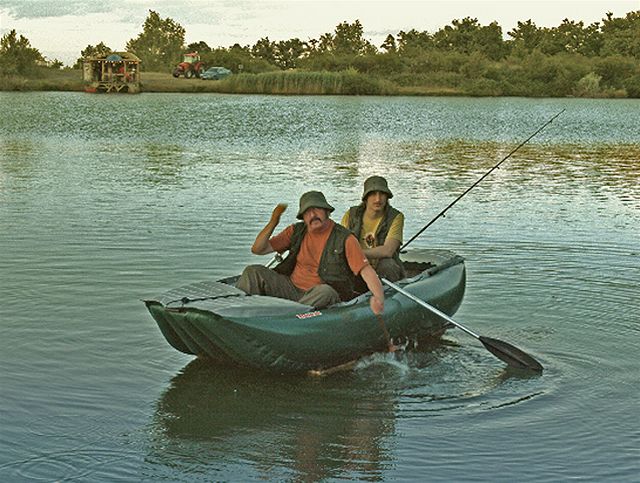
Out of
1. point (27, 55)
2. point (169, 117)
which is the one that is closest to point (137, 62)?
point (27, 55)

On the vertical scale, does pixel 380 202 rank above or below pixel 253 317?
above

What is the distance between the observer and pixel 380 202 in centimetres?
911

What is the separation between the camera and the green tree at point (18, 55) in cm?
8094

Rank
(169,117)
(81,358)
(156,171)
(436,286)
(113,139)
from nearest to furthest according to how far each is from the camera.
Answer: (81,358) < (436,286) < (156,171) < (113,139) < (169,117)

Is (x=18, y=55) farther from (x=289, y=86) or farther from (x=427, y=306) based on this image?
(x=427, y=306)

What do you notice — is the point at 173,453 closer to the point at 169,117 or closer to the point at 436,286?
the point at 436,286

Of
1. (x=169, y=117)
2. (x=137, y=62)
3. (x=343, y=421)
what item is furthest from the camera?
(x=137, y=62)

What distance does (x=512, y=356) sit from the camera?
27.2 feet

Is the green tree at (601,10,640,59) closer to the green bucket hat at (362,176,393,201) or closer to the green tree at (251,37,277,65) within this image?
the green tree at (251,37,277,65)

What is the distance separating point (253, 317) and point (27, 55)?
257ft

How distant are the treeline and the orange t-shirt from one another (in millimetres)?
59988

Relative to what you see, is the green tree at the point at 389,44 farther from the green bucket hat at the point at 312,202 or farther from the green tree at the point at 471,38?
the green bucket hat at the point at 312,202

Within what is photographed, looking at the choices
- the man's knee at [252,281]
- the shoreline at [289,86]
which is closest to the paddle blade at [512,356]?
the man's knee at [252,281]

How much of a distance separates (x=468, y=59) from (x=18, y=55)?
3126cm
